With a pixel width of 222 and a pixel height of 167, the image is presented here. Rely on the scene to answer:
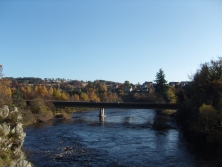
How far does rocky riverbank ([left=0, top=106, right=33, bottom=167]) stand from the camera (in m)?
18.4

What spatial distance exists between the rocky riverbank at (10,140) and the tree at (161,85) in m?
66.4

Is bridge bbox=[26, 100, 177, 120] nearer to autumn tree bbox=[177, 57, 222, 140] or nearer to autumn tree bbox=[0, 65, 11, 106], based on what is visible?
autumn tree bbox=[177, 57, 222, 140]

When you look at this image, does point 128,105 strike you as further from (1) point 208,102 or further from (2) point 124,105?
(1) point 208,102

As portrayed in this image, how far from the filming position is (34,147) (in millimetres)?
30422

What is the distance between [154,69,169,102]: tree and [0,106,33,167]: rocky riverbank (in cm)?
6641

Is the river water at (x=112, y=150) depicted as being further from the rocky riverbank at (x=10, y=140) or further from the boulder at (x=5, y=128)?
the boulder at (x=5, y=128)

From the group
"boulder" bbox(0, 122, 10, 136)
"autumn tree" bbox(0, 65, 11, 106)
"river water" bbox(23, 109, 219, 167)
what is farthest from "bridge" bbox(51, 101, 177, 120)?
"boulder" bbox(0, 122, 10, 136)

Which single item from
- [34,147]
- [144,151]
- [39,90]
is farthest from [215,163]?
[39,90]

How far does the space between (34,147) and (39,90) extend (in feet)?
219

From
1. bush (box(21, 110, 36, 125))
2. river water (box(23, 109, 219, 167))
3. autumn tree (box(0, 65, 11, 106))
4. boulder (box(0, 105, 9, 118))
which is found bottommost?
river water (box(23, 109, 219, 167))

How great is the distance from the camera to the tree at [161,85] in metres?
83.3

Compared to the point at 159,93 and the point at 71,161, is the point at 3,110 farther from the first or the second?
the point at 159,93

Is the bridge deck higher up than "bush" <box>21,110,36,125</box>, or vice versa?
the bridge deck

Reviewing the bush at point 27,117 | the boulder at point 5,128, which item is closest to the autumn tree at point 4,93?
the boulder at point 5,128
